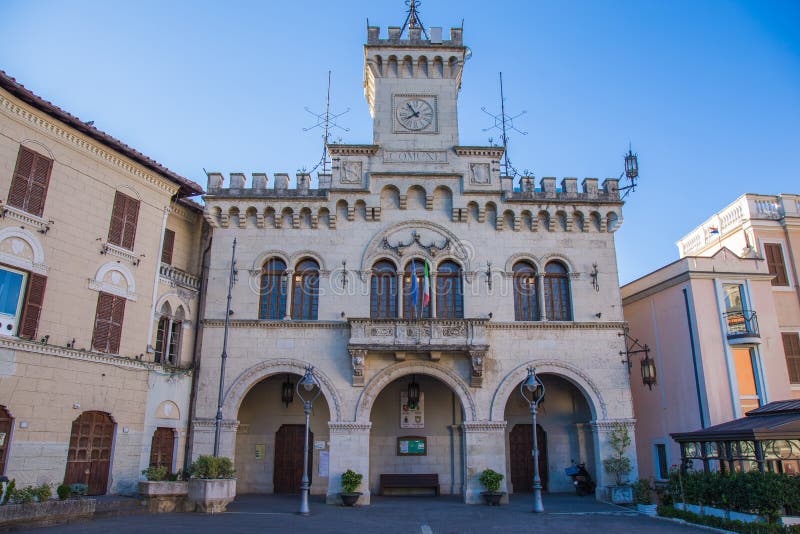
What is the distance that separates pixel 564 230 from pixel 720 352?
7.62 m

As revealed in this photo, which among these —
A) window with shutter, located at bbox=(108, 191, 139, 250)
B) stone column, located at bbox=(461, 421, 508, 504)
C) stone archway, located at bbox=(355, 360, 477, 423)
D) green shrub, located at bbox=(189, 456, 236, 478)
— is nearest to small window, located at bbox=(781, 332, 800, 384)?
stone column, located at bbox=(461, 421, 508, 504)

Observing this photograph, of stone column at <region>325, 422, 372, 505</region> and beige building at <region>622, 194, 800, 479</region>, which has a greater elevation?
beige building at <region>622, 194, 800, 479</region>

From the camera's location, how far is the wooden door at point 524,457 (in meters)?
24.3

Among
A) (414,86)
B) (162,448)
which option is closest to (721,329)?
(414,86)

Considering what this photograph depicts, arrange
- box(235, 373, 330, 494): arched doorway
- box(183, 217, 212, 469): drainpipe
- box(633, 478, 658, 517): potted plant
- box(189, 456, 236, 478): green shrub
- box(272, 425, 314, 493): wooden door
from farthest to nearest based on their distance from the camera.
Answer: box(272, 425, 314, 493): wooden door → box(235, 373, 330, 494): arched doorway → box(183, 217, 212, 469): drainpipe → box(189, 456, 236, 478): green shrub → box(633, 478, 658, 517): potted plant

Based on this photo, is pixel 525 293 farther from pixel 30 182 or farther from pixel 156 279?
pixel 30 182

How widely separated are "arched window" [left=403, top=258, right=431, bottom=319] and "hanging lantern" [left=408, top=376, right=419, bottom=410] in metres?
2.88

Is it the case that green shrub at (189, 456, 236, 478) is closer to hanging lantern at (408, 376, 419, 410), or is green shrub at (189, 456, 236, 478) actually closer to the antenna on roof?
hanging lantern at (408, 376, 419, 410)

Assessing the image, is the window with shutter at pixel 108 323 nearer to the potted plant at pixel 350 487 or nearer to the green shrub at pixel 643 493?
the potted plant at pixel 350 487

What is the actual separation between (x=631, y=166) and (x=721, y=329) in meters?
7.49

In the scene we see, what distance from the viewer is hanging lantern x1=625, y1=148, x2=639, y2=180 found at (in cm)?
2483

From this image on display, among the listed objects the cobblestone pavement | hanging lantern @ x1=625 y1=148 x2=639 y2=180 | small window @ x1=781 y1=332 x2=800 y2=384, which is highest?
hanging lantern @ x1=625 y1=148 x2=639 y2=180

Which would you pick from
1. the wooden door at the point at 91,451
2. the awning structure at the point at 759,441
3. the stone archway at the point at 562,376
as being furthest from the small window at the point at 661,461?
the wooden door at the point at 91,451

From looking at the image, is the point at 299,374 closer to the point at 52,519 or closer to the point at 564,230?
the point at 52,519
